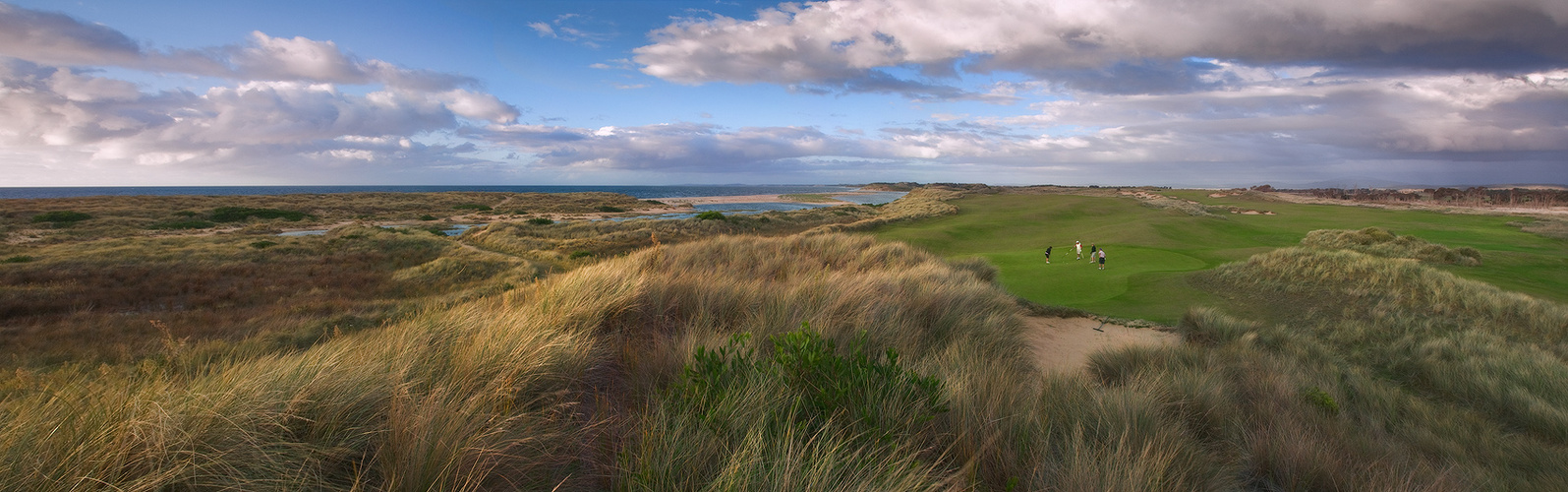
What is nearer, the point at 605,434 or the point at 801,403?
the point at 605,434

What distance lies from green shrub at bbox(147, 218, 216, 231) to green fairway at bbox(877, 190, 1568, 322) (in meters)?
44.7

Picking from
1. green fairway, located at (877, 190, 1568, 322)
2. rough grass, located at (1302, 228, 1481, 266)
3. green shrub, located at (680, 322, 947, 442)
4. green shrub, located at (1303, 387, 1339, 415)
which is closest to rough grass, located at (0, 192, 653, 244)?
green shrub, located at (680, 322, 947, 442)

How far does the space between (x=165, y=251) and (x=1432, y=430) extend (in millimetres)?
31944

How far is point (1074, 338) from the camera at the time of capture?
7.74 meters

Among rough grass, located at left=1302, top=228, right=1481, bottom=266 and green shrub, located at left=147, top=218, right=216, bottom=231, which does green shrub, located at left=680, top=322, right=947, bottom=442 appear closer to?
rough grass, located at left=1302, top=228, right=1481, bottom=266

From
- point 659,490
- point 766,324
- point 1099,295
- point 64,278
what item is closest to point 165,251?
point 64,278

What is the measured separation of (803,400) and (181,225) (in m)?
51.2

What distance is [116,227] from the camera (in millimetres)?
33875

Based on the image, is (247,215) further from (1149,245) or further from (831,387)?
(1149,245)

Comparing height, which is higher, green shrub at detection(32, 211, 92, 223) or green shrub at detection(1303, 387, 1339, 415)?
green shrub at detection(32, 211, 92, 223)

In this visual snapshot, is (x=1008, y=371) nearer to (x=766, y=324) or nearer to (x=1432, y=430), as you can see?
(x=766, y=324)

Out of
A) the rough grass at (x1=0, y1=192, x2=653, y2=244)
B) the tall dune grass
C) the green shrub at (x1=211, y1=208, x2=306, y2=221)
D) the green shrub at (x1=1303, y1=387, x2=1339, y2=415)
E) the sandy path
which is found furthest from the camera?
the green shrub at (x1=211, y1=208, x2=306, y2=221)

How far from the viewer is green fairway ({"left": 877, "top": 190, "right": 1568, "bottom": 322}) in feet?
35.7

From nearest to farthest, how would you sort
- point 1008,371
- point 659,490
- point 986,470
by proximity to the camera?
point 659,490
point 986,470
point 1008,371
